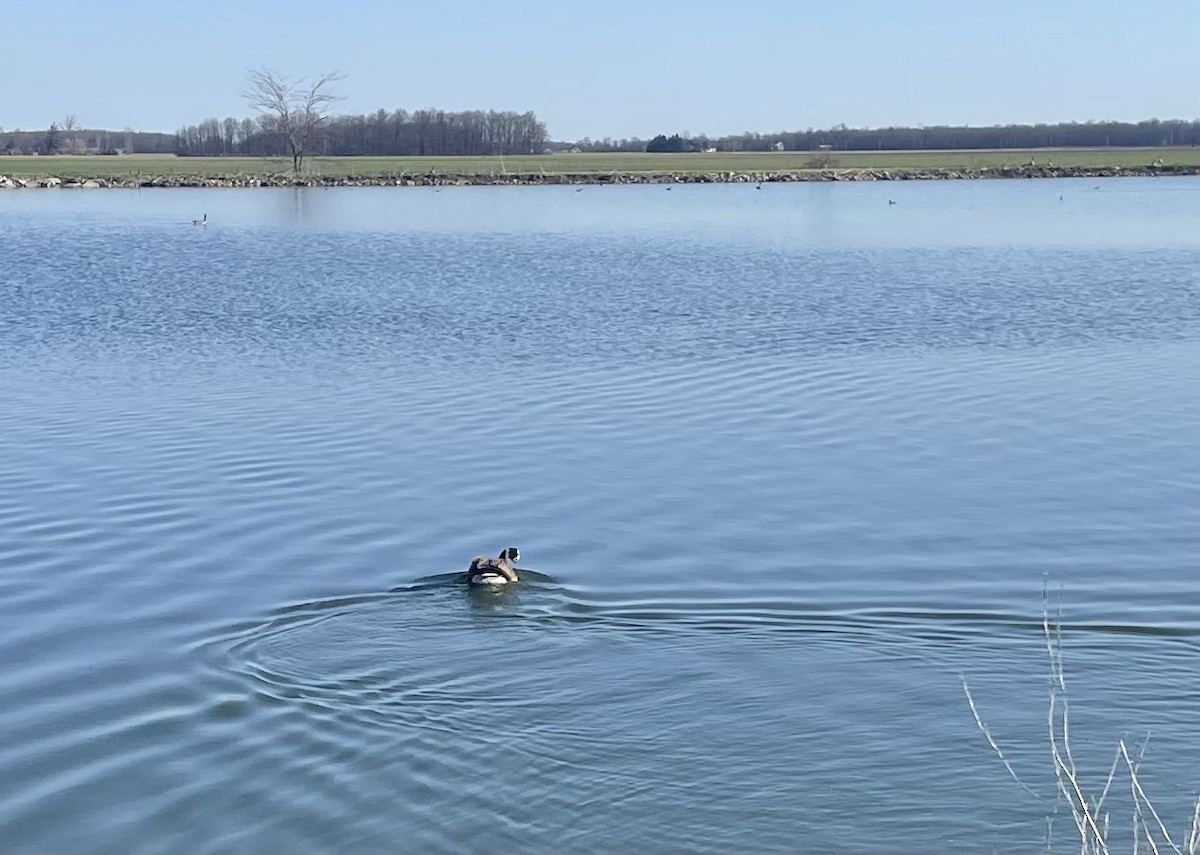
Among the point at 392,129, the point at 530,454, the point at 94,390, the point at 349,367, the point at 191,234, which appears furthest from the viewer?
the point at 392,129

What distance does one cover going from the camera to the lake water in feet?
26.6

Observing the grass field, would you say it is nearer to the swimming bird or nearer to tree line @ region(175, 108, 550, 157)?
tree line @ region(175, 108, 550, 157)

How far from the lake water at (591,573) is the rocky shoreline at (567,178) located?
63.8m

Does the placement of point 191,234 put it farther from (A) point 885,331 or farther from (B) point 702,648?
(B) point 702,648

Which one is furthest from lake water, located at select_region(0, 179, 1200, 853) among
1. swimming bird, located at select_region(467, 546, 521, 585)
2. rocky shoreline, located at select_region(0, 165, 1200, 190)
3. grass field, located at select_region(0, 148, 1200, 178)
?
grass field, located at select_region(0, 148, 1200, 178)

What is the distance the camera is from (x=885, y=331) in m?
25.2

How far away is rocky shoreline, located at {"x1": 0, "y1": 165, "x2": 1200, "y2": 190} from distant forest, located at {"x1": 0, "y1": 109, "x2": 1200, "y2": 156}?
702 inches

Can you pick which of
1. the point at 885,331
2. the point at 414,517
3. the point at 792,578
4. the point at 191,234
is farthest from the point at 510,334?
the point at 191,234

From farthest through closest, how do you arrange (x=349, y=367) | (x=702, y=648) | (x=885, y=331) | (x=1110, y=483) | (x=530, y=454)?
(x=885, y=331) < (x=349, y=367) < (x=530, y=454) < (x=1110, y=483) < (x=702, y=648)

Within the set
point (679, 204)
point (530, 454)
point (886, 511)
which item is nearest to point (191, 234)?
point (679, 204)

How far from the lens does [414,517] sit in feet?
44.9

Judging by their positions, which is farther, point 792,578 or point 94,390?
point 94,390

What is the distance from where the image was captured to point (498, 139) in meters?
151

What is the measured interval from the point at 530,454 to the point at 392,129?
136 m
